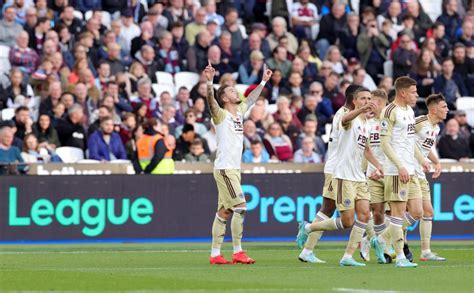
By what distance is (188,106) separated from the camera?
88.4ft

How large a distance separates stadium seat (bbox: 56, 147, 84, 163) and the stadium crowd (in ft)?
0.38

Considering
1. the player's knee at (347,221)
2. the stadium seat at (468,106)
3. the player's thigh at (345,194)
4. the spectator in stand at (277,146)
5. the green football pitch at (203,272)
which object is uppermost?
the stadium seat at (468,106)

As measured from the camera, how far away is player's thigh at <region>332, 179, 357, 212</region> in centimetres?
1731

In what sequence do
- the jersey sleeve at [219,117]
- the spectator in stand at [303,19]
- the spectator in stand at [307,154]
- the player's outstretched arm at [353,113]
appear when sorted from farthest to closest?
the spectator in stand at [303,19], the spectator in stand at [307,154], the jersey sleeve at [219,117], the player's outstretched arm at [353,113]

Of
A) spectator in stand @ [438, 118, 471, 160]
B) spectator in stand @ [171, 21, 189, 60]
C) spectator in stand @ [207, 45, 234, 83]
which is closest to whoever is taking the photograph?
spectator in stand @ [438, 118, 471, 160]

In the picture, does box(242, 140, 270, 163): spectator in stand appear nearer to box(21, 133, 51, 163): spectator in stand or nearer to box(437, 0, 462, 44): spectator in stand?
box(21, 133, 51, 163): spectator in stand

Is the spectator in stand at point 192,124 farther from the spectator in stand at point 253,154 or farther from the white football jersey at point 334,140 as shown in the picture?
the white football jersey at point 334,140

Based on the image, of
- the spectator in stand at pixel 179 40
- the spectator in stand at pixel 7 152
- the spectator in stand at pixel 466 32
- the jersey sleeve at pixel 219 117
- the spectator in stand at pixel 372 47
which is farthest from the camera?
the spectator in stand at pixel 466 32

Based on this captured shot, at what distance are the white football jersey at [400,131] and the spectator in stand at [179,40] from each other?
11.6 m

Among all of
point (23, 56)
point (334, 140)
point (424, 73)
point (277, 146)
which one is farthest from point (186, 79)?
point (334, 140)

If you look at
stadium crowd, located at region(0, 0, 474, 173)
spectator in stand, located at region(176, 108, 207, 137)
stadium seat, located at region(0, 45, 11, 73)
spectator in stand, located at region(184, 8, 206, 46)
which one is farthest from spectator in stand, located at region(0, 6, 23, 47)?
spectator in stand, located at region(184, 8, 206, 46)

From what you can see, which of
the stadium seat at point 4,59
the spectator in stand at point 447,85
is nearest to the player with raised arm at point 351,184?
the stadium seat at point 4,59

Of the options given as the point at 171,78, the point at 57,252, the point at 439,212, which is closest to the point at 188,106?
the point at 171,78

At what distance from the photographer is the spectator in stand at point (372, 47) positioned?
3073 cm
